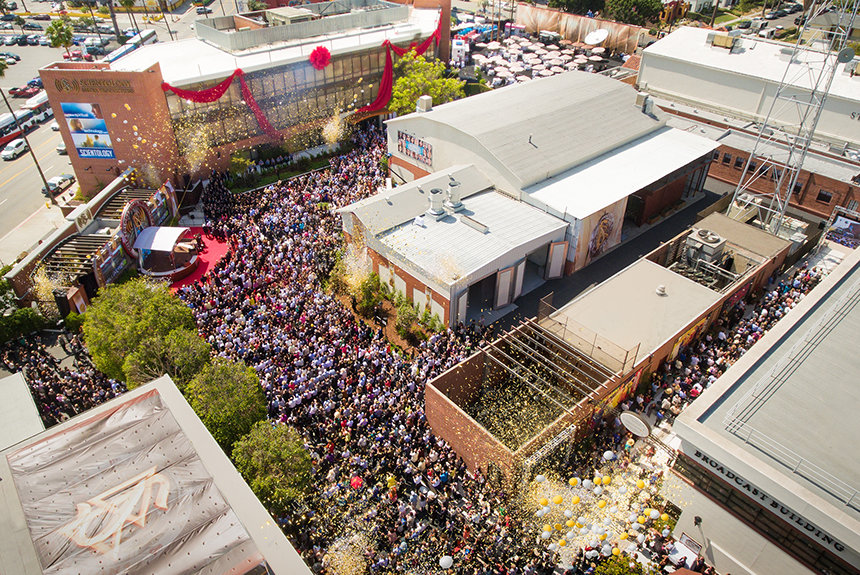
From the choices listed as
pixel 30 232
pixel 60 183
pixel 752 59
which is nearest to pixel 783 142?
pixel 752 59

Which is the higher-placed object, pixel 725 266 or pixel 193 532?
pixel 193 532

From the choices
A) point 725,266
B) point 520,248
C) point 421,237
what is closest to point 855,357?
point 725,266

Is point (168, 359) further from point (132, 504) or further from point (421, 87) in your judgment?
point (421, 87)

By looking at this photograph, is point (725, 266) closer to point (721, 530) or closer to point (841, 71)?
point (721, 530)

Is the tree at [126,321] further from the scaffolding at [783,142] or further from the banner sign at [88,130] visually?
the scaffolding at [783,142]

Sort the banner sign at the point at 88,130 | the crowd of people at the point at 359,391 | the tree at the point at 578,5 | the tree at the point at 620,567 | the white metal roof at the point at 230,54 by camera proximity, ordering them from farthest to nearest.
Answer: the tree at the point at 578,5
the white metal roof at the point at 230,54
the banner sign at the point at 88,130
the crowd of people at the point at 359,391
the tree at the point at 620,567

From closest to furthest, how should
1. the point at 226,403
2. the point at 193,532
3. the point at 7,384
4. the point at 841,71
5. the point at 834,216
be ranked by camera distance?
the point at 193,532
the point at 226,403
the point at 7,384
the point at 834,216
the point at 841,71

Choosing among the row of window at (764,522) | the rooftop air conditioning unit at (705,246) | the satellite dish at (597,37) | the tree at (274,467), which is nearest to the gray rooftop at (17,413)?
the tree at (274,467)
